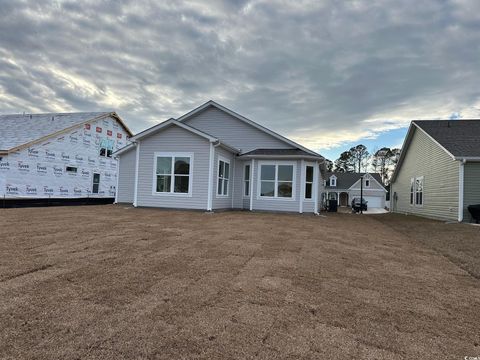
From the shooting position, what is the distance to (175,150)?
14023 millimetres

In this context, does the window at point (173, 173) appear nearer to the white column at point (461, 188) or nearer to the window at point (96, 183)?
the white column at point (461, 188)

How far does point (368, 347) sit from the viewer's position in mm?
2574

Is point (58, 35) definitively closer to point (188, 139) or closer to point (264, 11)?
point (188, 139)

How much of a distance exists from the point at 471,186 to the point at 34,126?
27.2m

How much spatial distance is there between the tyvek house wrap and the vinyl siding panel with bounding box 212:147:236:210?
44.7 ft

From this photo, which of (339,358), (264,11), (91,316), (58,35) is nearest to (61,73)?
(58,35)

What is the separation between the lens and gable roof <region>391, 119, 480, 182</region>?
45.1ft

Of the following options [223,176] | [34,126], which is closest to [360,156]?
[223,176]

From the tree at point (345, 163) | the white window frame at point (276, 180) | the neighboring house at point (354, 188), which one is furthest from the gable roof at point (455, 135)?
the tree at point (345, 163)

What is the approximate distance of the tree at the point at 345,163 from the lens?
73.1 m

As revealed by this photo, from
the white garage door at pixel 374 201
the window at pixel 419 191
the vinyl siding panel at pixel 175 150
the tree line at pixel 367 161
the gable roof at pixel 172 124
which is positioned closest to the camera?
the gable roof at pixel 172 124

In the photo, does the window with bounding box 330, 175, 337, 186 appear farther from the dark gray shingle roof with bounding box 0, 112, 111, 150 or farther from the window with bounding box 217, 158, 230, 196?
the window with bounding box 217, 158, 230, 196

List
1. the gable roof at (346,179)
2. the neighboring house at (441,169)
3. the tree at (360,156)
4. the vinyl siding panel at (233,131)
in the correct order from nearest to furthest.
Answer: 1. the neighboring house at (441,169)
2. the vinyl siding panel at (233,131)
3. the gable roof at (346,179)
4. the tree at (360,156)

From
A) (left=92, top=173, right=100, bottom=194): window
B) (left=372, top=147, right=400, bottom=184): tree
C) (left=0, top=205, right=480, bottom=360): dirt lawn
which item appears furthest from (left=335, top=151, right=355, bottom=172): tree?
(left=0, top=205, right=480, bottom=360): dirt lawn
